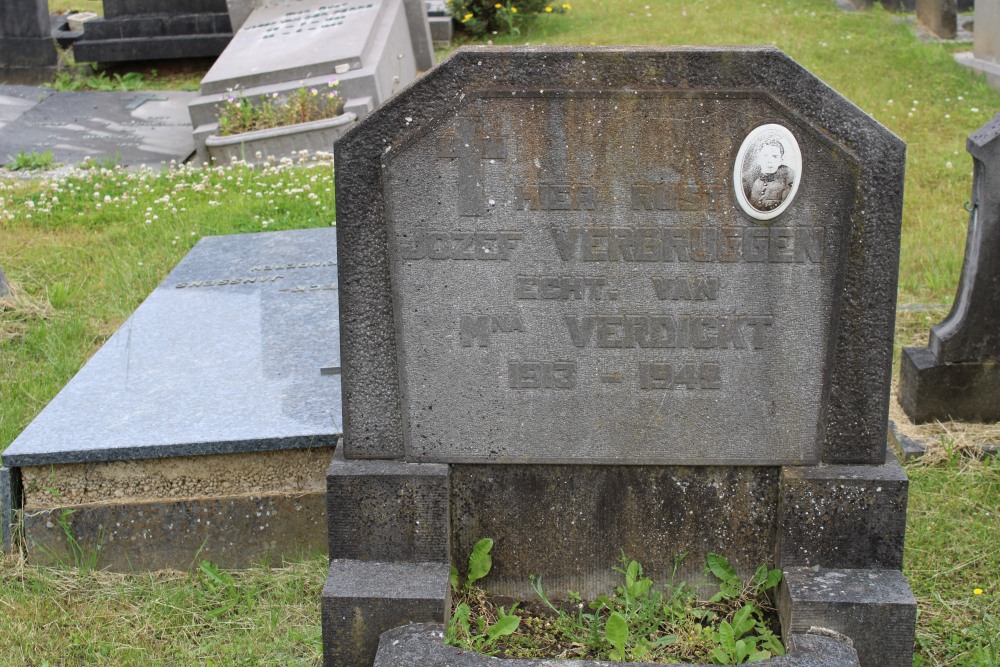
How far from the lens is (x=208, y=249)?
571 cm

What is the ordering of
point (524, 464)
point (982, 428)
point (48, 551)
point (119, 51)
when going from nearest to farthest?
point (524, 464) < point (48, 551) < point (982, 428) < point (119, 51)

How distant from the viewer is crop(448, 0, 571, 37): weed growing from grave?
11.8 m

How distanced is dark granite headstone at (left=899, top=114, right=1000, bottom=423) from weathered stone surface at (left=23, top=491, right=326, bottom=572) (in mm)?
2359

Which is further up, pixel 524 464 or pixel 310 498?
pixel 524 464

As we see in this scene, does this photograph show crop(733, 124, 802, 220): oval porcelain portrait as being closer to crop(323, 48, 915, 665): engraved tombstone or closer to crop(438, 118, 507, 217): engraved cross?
crop(323, 48, 915, 665): engraved tombstone

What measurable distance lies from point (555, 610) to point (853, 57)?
8.51 meters

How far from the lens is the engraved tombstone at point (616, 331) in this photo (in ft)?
8.16

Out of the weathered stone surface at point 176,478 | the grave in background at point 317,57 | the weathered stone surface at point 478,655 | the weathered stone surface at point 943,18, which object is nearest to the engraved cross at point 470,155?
the weathered stone surface at point 478,655

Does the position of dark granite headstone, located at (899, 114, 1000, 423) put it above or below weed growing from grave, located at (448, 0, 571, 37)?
below

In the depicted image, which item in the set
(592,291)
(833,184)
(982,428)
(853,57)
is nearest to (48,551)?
(592,291)

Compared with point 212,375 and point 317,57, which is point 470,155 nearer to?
point 212,375

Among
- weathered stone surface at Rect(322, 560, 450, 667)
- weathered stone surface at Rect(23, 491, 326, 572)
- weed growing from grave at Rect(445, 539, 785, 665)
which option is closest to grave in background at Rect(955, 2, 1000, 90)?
weed growing from grave at Rect(445, 539, 785, 665)

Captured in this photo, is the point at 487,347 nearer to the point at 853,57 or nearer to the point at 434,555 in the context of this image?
the point at 434,555

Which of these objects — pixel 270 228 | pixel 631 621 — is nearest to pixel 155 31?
pixel 270 228
